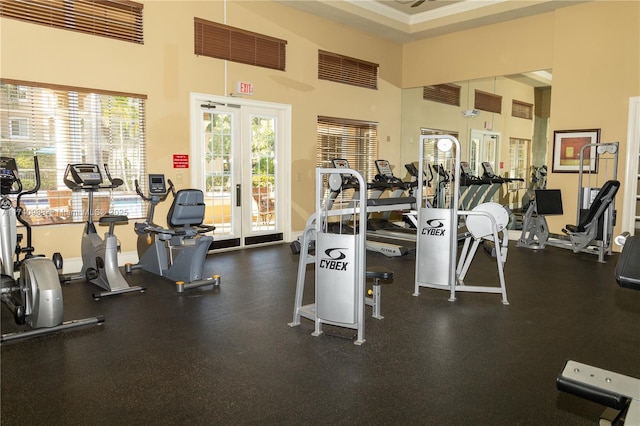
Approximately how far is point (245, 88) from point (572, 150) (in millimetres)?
5275

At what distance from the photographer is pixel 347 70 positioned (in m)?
8.88

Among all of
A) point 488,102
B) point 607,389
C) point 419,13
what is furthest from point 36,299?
point 488,102

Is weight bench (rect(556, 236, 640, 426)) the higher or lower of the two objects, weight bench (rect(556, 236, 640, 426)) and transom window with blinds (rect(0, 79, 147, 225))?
the lower

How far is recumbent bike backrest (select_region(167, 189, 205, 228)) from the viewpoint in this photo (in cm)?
504

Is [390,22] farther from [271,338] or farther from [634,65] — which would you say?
[271,338]

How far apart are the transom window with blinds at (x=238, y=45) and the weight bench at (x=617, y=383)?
20.1ft

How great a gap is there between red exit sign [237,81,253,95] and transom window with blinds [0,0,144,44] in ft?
5.02

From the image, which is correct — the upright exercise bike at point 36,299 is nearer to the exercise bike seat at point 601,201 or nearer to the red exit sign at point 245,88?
the red exit sign at point 245,88

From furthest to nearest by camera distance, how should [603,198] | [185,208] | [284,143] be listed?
[284,143] → [603,198] → [185,208]

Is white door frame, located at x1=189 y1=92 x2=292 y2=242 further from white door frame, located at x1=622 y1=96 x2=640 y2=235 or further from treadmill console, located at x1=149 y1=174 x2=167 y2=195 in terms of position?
white door frame, located at x1=622 y1=96 x2=640 y2=235

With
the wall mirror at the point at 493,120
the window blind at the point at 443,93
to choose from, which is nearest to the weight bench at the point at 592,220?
the wall mirror at the point at 493,120

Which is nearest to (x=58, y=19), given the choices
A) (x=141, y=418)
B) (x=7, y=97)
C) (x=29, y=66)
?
(x=29, y=66)

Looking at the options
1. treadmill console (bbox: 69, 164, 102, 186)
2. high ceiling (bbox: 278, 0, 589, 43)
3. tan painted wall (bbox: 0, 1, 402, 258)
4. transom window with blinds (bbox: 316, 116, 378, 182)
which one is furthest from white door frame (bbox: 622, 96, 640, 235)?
treadmill console (bbox: 69, 164, 102, 186)

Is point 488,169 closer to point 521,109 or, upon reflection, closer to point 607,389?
point 521,109
